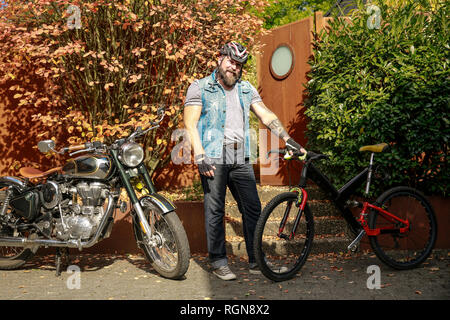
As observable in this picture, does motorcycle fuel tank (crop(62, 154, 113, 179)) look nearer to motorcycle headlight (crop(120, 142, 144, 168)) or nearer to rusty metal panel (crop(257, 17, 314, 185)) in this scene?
motorcycle headlight (crop(120, 142, 144, 168))

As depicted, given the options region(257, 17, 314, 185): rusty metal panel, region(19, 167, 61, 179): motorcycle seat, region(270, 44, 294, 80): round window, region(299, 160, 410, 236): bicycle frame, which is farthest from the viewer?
region(270, 44, 294, 80): round window

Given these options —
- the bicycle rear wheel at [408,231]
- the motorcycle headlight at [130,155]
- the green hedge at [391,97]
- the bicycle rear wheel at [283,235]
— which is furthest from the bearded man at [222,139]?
the green hedge at [391,97]

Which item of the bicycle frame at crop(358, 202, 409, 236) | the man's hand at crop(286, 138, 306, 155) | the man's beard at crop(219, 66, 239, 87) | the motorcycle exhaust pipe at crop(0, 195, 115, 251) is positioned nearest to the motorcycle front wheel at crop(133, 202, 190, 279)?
the motorcycle exhaust pipe at crop(0, 195, 115, 251)

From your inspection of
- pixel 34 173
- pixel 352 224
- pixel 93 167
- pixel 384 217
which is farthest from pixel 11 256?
pixel 384 217

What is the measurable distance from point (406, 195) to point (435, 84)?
50.3 inches

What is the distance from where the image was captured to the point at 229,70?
161 inches

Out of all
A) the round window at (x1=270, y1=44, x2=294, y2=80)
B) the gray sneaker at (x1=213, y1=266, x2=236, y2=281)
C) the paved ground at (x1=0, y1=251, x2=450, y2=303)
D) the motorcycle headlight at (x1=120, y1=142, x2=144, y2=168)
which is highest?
the round window at (x1=270, y1=44, x2=294, y2=80)

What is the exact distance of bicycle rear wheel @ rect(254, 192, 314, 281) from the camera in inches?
151

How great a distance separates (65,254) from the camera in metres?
4.52

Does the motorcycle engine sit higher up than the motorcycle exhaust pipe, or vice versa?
the motorcycle engine

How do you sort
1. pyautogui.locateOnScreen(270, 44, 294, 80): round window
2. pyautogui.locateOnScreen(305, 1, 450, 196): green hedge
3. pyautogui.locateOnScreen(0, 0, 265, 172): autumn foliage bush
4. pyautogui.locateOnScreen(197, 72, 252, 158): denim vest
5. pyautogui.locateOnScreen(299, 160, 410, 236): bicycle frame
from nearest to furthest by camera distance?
pyautogui.locateOnScreen(197, 72, 252, 158): denim vest
pyautogui.locateOnScreen(299, 160, 410, 236): bicycle frame
pyautogui.locateOnScreen(305, 1, 450, 196): green hedge
pyautogui.locateOnScreen(0, 0, 265, 172): autumn foliage bush
pyautogui.locateOnScreen(270, 44, 294, 80): round window

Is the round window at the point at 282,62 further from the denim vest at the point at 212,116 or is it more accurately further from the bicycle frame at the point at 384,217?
the bicycle frame at the point at 384,217

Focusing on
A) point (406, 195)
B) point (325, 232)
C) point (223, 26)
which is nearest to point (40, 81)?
point (223, 26)

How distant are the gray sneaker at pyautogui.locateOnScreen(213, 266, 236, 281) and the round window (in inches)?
133
